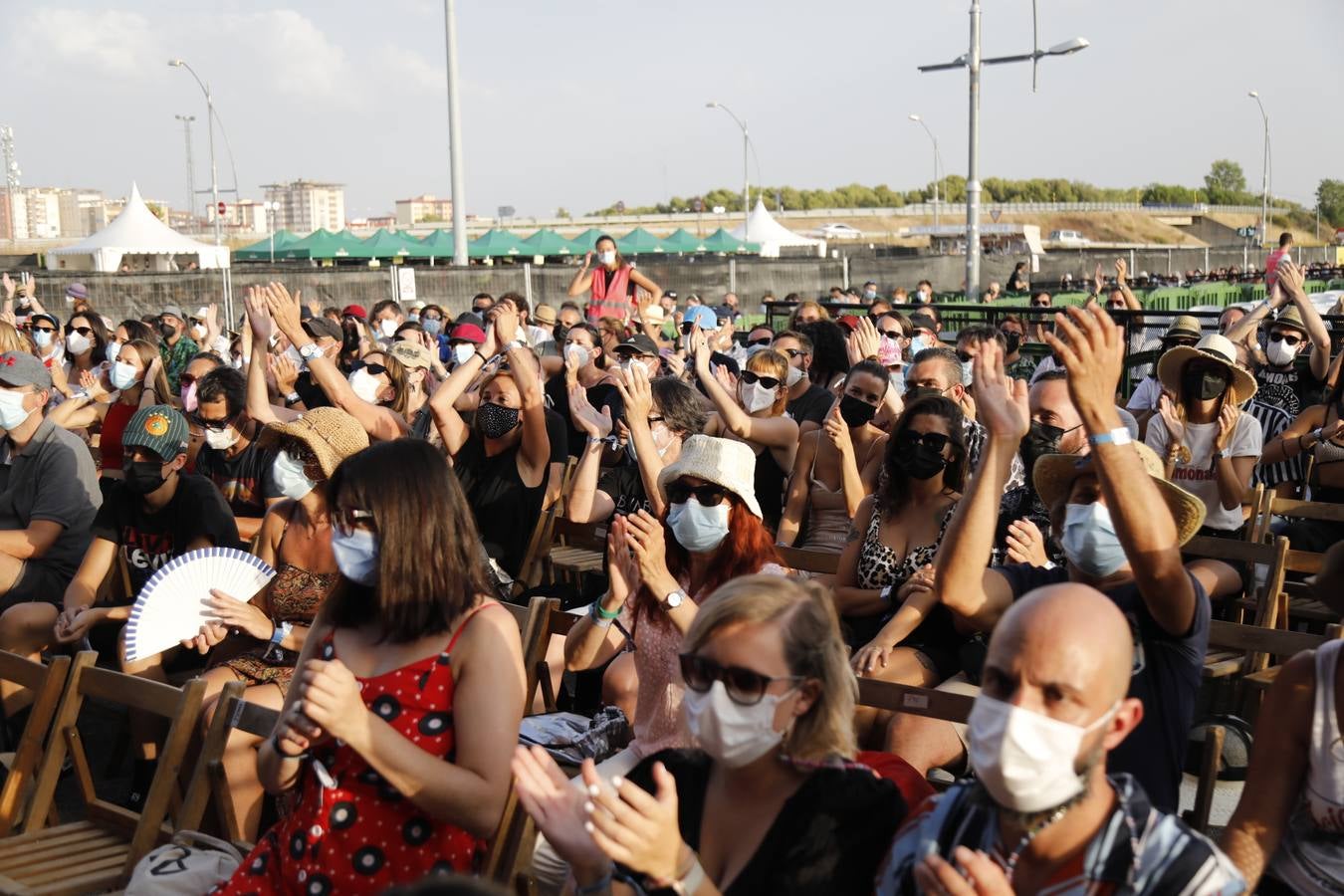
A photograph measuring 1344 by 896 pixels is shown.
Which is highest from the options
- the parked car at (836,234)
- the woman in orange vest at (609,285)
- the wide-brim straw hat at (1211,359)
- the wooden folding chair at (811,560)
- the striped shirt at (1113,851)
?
the parked car at (836,234)

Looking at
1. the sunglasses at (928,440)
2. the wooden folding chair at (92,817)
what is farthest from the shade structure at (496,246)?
the wooden folding chair at (92,817)

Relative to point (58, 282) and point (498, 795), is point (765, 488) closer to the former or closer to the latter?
point (498, 795)

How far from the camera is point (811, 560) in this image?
553 centimetres

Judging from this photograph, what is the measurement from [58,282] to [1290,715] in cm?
1916

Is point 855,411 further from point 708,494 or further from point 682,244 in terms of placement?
point 682,244

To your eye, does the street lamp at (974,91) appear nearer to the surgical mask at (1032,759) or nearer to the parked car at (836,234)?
the surgical mask at (1032,759)

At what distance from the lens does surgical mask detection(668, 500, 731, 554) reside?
4.29m

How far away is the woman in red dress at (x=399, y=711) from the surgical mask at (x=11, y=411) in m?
4.23

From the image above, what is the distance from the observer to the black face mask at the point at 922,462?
4828 mm

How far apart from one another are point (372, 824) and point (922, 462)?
2478 millimetres

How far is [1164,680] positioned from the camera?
3.10m

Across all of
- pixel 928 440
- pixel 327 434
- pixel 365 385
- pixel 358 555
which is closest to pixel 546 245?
pixel 365 385

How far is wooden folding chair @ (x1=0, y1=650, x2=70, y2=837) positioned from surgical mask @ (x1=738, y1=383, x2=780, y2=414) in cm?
398

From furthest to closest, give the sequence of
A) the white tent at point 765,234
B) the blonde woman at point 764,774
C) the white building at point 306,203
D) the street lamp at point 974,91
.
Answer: the white building at point 306,203, the white tent at point 765,234, the street lamp at point 974,91, the blonde woman at point 764,774
